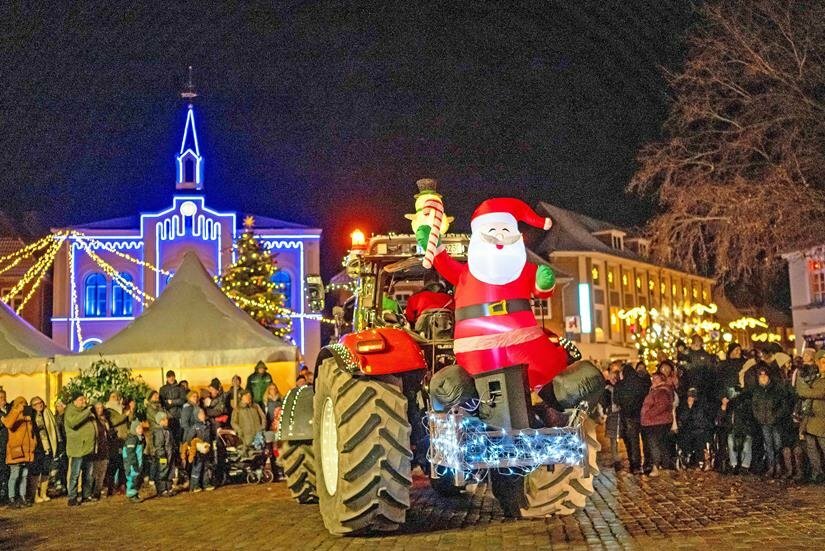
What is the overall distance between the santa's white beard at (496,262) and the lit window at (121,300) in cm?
4353

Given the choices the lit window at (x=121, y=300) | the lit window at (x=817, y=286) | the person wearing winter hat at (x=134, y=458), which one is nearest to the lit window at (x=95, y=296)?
the lit window at (x=121, y=300)

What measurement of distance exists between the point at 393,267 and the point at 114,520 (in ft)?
16.0

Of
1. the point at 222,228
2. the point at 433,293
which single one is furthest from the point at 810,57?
the point at 222,228

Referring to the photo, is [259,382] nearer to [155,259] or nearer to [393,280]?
[393,280]

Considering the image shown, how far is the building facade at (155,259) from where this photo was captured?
48.9 m

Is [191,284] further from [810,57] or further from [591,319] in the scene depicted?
[591,319]

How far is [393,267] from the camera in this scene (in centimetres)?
988

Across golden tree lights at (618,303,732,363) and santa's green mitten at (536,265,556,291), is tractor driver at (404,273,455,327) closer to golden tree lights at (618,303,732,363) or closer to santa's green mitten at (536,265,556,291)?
santa's green mitten at (536,265,556,291)

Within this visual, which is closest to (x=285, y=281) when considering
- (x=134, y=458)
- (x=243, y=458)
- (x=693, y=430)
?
(x=243, y=458)

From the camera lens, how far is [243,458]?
15.7 metres

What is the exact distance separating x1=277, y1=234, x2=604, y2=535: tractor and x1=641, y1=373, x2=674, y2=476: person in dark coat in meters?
5.37

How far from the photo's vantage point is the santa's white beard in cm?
816

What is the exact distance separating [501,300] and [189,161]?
46.4m

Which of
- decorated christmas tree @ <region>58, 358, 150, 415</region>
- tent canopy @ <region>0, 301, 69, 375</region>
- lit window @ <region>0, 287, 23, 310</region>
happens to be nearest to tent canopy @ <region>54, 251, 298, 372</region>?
tent canopy @ <region>0, 301, 69, 375</region>
